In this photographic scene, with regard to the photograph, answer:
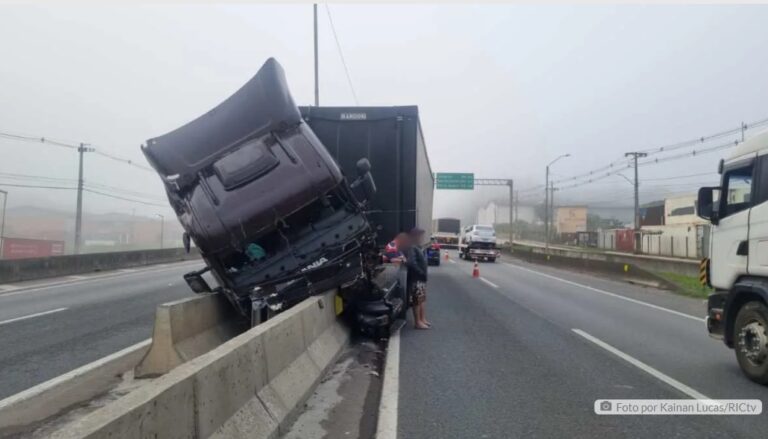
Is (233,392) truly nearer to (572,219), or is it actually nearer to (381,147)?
(381,147)

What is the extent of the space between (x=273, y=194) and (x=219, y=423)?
344 cm

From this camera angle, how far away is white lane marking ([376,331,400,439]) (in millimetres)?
4824

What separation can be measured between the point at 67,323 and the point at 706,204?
9898 mm

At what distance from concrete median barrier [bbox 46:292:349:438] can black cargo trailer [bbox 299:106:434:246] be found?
3.71 meters

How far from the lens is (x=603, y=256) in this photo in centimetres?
3603

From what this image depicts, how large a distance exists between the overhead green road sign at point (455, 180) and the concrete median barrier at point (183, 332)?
47181mm

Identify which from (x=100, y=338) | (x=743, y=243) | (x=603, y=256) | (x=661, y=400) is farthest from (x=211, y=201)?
(x=603, y=256)

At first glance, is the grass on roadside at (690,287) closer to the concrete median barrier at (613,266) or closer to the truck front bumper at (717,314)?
the concrete median barrier at (613,266)

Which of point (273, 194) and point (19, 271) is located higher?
point (273, 194)

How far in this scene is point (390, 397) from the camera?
580 cm

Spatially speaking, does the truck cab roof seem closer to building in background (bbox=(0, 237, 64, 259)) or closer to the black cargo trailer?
the black cargo trailer

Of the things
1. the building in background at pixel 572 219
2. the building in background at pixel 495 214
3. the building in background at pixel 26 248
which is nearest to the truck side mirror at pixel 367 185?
the building in background at pixel 26 248

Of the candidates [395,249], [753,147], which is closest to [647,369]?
[753,147]

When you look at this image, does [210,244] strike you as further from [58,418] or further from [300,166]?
[58,418]
